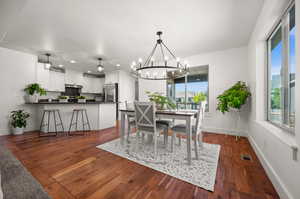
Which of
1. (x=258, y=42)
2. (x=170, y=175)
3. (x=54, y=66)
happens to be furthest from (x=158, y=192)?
(x=54, y=66)

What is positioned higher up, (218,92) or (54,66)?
(54,66)

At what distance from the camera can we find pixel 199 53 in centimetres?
394

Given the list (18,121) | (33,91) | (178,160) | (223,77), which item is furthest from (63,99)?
(223,77)

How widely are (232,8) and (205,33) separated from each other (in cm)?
76

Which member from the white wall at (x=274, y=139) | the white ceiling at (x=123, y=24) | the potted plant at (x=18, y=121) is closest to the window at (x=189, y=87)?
the white ceiling at (x=123, y=24)

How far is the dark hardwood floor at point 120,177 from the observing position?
4.25 ft

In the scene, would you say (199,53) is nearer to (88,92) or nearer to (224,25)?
(224,25)

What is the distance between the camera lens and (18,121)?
344 centimetres

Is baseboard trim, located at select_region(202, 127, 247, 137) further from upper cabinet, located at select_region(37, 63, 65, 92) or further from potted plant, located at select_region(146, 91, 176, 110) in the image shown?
upper cabinet, located at select_region(37, 63, 65, 92)

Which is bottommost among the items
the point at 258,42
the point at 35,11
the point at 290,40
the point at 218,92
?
the point at 218,92

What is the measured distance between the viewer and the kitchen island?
3.78 m

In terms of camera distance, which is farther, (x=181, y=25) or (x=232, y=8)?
(x=181, y=25)

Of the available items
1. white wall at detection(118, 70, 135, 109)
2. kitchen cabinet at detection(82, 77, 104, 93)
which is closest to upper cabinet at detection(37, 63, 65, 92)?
kitchen cabinet at detection(82, 77, 104, 93)

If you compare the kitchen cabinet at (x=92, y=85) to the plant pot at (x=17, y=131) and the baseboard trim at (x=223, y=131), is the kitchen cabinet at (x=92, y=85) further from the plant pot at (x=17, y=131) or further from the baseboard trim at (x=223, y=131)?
the baseboard trim at (x=223, y=131)
